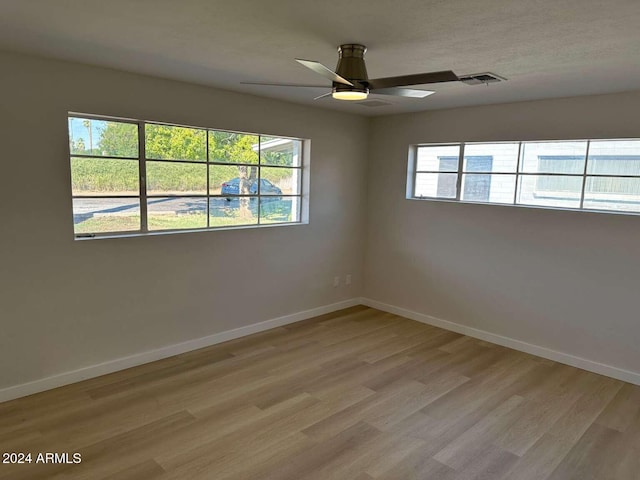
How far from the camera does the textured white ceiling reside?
6.26 ft

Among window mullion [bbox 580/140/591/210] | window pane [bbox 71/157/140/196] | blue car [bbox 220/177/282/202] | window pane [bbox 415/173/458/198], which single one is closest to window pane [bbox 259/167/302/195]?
blue car [bbox 220/177/282/202]

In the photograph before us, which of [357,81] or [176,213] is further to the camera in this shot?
[176,213]

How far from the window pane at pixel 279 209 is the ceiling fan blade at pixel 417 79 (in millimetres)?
2371

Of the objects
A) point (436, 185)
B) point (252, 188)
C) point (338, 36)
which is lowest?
point (252, 188)

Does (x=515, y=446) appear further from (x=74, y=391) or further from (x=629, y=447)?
(x=74, y=391)

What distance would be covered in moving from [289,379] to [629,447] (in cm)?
234

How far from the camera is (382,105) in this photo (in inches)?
171

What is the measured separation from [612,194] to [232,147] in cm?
342

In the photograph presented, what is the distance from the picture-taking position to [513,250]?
164 inches

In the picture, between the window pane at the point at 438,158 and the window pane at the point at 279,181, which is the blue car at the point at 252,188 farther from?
the window pane at the point at 438,158

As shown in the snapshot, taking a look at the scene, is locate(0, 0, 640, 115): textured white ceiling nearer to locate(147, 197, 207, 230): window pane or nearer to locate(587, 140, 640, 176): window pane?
locate(587, 140, 640, 176): window pane

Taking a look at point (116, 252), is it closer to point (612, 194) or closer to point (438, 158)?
point (438, 158)

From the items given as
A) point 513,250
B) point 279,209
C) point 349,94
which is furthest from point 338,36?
point 513,250

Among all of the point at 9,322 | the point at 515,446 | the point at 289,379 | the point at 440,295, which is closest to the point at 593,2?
the point at 515,446
